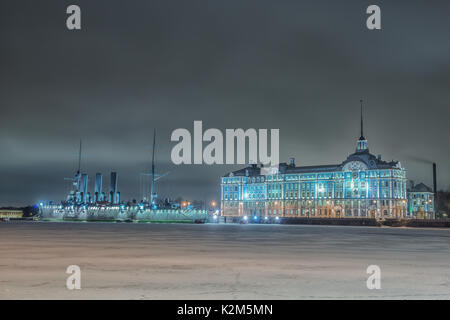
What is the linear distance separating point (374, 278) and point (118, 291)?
22.7ft

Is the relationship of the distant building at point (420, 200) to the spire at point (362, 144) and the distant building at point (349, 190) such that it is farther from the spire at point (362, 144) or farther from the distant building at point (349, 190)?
the spire at point (362, 144)

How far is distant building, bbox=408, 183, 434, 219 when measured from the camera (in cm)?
18712

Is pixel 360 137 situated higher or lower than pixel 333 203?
higher

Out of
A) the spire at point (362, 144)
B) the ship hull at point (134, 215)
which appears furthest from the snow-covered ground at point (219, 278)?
the spire at point (362, 144)

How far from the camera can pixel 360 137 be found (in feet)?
605

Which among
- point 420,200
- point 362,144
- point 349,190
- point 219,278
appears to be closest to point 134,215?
point 349,190

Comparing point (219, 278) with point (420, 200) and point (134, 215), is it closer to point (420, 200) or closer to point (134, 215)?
point (134, 215)

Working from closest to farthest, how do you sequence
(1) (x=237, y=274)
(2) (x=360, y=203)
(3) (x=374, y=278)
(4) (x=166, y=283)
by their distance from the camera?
1. (4) (x=166, y=283)
2. (3) (x=374, y=278)
3. (1) (x=237, y=274)
4. (2) (x=360, y=203)

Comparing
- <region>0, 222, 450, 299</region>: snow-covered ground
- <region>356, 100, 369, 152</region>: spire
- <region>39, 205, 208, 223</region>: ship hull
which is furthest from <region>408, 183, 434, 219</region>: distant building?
<region>0, 222, 450, 299</region>: snow-covered ground

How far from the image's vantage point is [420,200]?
190 m

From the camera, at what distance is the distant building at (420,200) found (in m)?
187
